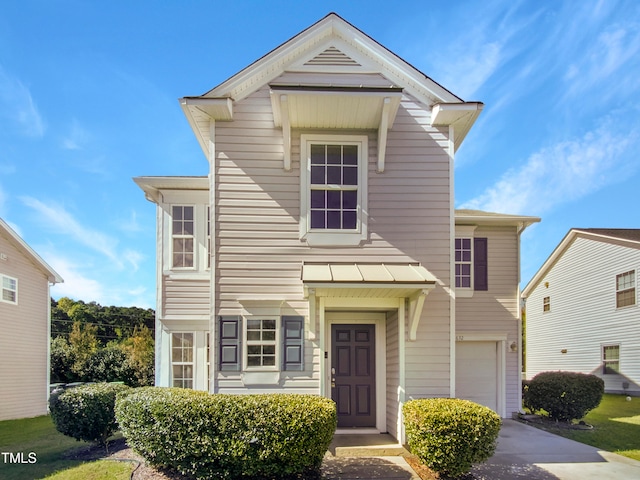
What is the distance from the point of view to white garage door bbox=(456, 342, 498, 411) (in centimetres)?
1210

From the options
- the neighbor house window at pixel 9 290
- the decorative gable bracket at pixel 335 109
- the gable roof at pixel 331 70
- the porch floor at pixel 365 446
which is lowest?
the porch floor at pixel 365 446

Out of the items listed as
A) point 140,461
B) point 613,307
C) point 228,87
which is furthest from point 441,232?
point 613,307

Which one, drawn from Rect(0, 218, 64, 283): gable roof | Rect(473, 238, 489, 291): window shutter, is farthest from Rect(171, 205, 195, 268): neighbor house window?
Rect(473, 238, 489, 291): window shutter

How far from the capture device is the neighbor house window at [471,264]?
12.2 metres

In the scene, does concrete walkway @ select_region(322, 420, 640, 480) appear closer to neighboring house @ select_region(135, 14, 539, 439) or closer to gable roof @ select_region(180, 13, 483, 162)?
neighboring house @ select_region(135, 14, 539, 439)

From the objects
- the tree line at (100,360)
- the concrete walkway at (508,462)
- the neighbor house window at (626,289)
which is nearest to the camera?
the concrete walkway at (508,462)

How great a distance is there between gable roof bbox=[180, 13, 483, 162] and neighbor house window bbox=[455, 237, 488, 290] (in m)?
4.34

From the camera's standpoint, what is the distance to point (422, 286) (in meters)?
7.14

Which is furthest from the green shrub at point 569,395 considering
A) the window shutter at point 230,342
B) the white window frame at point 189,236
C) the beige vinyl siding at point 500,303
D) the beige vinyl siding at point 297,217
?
the white window frame at point 189,236

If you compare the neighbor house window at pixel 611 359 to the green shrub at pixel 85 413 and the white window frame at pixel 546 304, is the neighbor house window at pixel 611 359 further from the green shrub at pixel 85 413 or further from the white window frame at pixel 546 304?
the green shrub at pixel 85 413

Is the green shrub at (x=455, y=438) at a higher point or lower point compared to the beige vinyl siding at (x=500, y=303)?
lower

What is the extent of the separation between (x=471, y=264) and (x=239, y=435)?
8.10 metres

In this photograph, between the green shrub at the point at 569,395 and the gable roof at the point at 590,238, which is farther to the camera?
the gable roof at the point at 590,238

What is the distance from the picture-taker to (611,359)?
18312 mm
